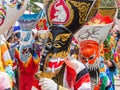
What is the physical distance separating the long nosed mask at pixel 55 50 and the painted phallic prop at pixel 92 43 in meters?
1.11

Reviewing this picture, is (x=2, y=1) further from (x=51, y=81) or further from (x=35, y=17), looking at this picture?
(x=35, y=17)

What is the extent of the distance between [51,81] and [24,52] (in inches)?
65.9

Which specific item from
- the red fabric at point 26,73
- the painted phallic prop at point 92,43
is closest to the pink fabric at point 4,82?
the painted phallic prop at point 92,43

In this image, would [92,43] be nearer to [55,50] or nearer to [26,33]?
[26,33]

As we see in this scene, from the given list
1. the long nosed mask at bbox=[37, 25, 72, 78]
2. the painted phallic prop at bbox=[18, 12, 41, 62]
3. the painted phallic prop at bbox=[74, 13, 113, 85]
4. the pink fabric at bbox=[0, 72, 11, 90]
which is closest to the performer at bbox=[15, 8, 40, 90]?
the painted phallic prop at bbox=[18, 12, 41, 62]

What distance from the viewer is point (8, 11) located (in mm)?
3232

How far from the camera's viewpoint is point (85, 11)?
3.37 meters

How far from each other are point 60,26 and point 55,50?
0.17 metres

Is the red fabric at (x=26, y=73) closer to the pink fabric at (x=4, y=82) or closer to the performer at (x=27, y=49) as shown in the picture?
the performer at (x=27, y=49)

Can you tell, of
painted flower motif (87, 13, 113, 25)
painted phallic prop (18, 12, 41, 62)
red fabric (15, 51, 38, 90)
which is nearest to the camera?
painted flower motif (87, 13, 113, 25)

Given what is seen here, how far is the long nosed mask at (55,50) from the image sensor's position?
327 cm

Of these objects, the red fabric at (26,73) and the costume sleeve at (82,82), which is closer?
the costume sleeve at (82,82)

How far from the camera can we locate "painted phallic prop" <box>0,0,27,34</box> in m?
3.21

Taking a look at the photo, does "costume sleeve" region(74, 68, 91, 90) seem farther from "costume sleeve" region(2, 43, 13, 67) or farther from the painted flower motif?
the painted flower motif
